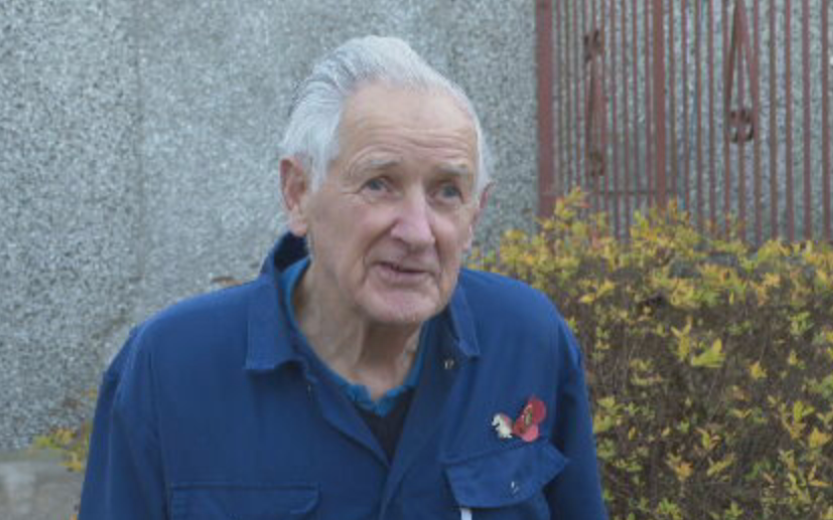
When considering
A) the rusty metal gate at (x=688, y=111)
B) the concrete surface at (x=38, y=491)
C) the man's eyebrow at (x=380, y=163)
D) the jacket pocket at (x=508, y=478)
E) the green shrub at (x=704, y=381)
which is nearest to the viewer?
the man's eyebrow at (x=380, y=163)

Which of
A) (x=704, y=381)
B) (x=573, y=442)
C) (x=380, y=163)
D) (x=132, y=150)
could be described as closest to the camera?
(x=380, y=163)

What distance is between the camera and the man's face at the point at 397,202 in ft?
7.01

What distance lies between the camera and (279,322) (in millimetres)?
2260

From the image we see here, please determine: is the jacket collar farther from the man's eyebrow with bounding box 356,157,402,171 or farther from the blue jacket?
the man's eyebrow with bounding box 356,157,402,171

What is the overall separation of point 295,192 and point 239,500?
50 cm

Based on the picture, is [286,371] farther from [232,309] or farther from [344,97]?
[344,97]

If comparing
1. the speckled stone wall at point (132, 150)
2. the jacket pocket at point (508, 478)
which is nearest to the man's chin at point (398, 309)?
the jacket pocket at point (508, 478)

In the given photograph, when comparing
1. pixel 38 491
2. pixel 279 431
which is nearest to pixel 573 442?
pixel 279 431

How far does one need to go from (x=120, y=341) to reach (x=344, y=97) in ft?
11.2

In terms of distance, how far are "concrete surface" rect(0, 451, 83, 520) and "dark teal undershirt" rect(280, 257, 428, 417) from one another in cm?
253

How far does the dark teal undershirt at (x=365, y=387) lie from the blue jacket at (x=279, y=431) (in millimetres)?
19

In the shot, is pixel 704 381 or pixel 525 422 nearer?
pixel 525 422

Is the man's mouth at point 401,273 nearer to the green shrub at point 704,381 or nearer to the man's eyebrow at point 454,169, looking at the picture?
the man's eyebrow at point 454,169

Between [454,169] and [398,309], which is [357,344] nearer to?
[398,309]
